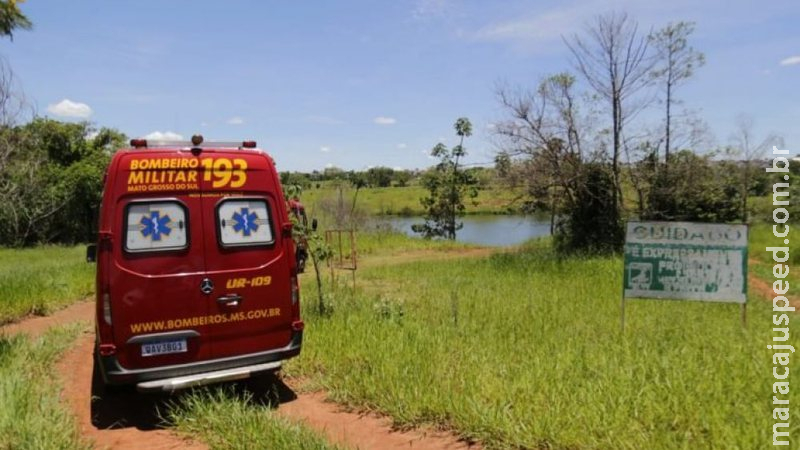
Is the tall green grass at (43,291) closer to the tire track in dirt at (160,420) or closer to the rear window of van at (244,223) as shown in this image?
the tire track in dirt at (160,420)

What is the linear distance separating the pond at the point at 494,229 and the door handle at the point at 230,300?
3009cm

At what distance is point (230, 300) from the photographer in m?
5.04

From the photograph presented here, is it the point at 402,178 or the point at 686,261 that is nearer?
the point at 686,261

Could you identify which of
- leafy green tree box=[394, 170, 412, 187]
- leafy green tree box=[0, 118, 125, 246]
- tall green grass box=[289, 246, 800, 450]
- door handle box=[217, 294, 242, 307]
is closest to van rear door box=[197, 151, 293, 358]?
door handle box=[217, 294, 242, 307]

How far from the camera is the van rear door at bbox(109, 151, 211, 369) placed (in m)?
4.72

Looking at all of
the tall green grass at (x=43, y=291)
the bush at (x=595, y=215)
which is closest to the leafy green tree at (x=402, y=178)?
the bush at (x=595, y=215)

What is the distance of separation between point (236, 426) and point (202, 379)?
70 centimetres

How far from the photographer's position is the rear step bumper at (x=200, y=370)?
471 cm

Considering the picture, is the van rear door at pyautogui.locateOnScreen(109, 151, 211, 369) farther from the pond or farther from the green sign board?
the pond

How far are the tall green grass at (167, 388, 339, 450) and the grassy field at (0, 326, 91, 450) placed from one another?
77 centimetres

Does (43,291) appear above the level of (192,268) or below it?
below

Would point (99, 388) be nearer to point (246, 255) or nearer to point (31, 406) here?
point (31, 406)

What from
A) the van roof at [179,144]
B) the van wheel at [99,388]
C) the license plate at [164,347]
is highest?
the van roof at [179,144]

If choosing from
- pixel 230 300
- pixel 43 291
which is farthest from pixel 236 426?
pixel 43 291
